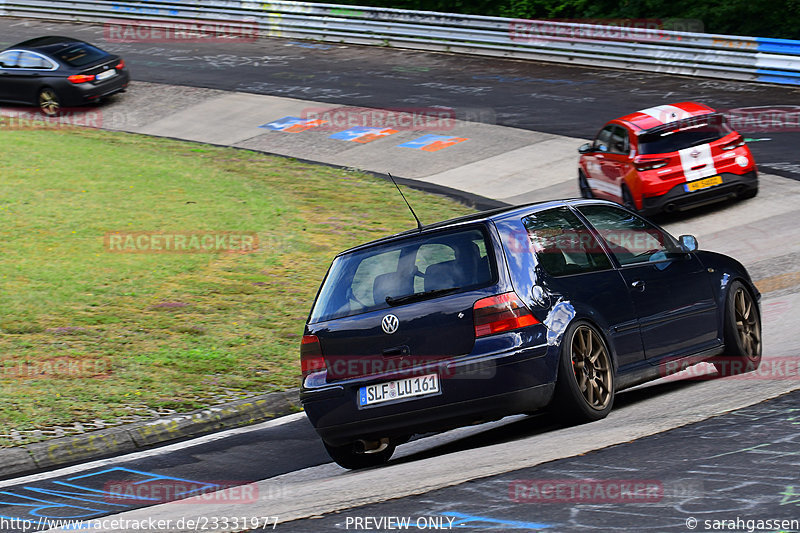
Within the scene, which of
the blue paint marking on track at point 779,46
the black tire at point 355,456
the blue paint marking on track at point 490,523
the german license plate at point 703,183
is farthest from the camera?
the blue paint marking on track at point 779,46

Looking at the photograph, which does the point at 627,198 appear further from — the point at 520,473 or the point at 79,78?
the point at 79,78

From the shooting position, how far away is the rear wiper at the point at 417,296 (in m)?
7.03

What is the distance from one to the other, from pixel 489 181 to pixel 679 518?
14957mm

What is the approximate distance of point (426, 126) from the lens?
959 inches

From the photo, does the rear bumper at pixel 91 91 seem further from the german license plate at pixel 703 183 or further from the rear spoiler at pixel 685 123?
the german license plate at pixel 703 183

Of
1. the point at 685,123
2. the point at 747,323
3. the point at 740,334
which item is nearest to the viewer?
the point at 740,334

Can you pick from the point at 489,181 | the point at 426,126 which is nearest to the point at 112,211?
the point at 489,181

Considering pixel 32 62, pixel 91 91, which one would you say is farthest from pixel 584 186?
pixel 32 62

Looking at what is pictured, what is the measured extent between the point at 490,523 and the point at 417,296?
2.14 metres

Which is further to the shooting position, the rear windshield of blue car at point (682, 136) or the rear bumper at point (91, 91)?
the rear bumper at point (91, 91)

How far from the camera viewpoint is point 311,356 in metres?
7.36

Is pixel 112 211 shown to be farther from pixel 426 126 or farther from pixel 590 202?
pixel 590 202

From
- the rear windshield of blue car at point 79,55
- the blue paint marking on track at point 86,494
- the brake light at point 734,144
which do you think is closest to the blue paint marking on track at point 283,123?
the rear windshield of blue car at point 79,55

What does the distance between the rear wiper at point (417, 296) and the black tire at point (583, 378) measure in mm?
796
